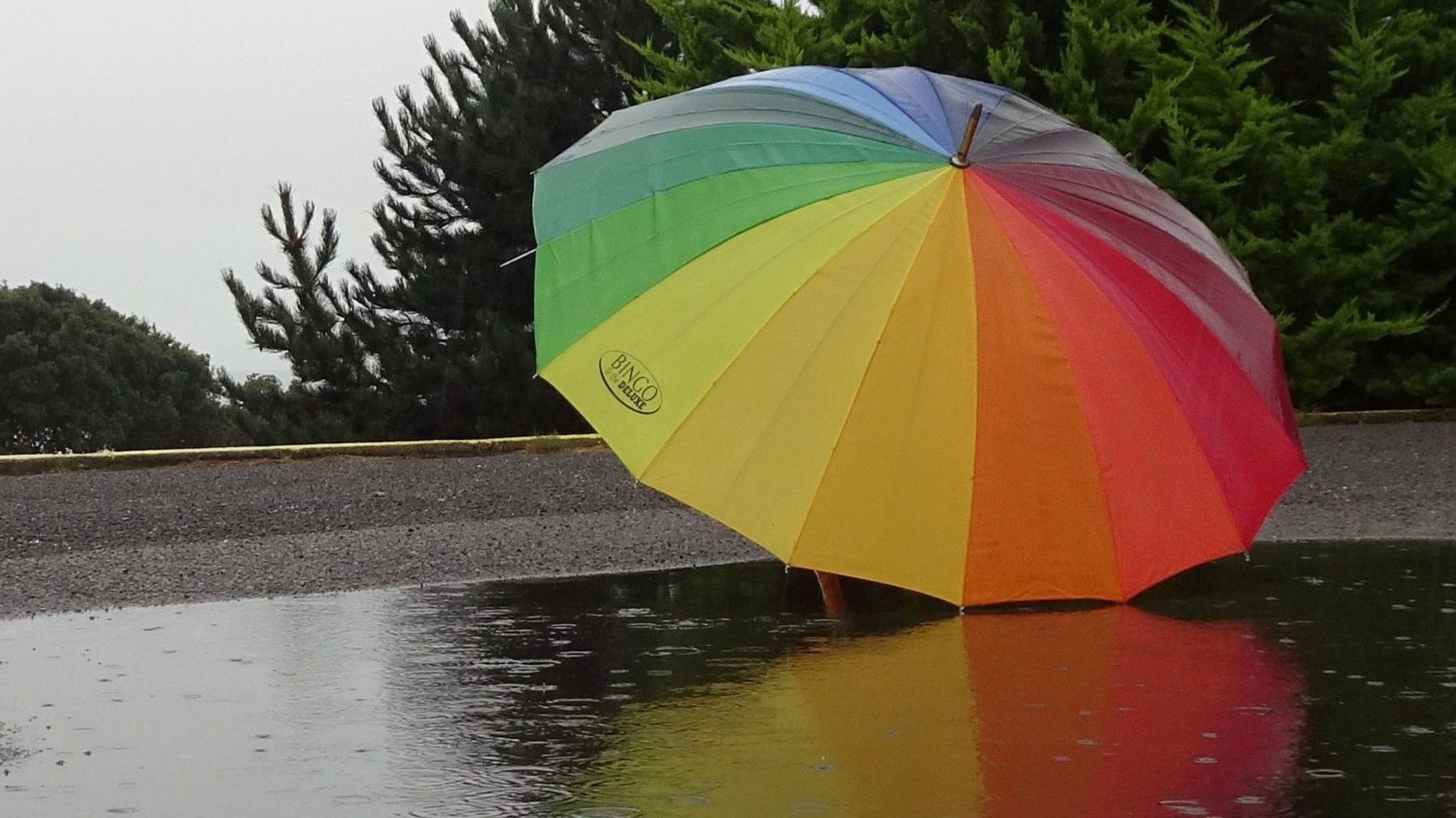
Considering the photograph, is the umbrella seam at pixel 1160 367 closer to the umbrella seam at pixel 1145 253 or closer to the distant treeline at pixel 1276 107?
the umbrella seam at pixel 1145 253

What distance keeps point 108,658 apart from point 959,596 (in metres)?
3.16

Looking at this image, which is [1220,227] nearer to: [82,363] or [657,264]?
[657,264]

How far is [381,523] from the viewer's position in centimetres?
1020

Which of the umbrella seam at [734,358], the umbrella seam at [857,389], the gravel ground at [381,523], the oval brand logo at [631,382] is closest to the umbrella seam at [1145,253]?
the umbrella seam at [857,389]

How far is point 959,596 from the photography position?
645 cm

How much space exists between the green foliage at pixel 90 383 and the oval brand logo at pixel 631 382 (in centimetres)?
3959

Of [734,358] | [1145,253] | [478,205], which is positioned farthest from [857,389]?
[478,205]

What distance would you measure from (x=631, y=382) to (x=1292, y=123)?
1197 cm

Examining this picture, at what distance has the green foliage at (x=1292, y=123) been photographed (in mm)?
16062

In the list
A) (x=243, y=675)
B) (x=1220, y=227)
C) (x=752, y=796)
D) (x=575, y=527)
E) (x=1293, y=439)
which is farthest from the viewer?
(x=1220, y=227)

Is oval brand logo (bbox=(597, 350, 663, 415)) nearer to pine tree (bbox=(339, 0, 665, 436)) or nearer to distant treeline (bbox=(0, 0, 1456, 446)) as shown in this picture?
distant treeline (bbox=(0, 0, 1456, 446))

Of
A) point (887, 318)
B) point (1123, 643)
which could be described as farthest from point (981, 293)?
point (1123, 643)

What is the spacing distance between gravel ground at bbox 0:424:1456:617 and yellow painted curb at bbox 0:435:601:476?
213mm

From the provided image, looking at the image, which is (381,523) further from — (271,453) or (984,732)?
(984,732)
